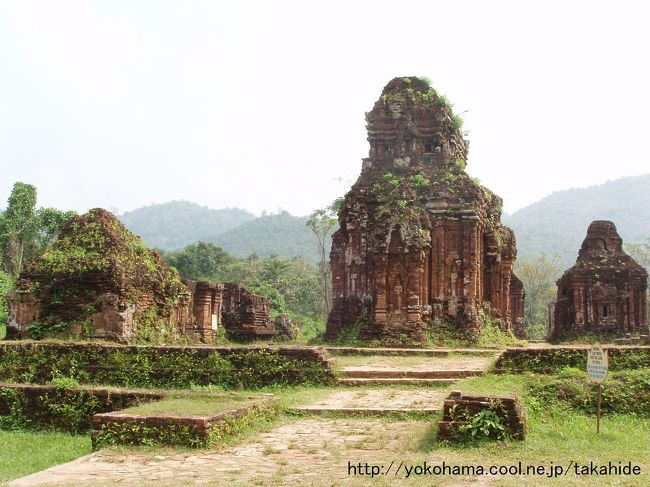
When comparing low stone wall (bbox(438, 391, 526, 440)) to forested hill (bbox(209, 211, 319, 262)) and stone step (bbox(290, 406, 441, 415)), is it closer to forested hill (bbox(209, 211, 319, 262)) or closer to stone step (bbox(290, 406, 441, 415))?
stone step (bbox(290, 406, 441, 415))

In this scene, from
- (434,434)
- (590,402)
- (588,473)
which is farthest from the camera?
(590,402)

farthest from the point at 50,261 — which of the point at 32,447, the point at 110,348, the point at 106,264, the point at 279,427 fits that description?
the point at 279,427

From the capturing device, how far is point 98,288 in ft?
53.9

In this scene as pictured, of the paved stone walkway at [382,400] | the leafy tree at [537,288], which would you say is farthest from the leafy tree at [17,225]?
the leafy tree at [537,288]

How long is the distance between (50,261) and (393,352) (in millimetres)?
8502

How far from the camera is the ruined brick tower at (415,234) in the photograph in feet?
65.7

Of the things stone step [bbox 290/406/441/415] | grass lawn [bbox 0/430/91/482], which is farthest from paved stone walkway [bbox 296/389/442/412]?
grass lawn [bbox 0/430/91/482]

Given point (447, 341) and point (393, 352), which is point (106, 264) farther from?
point (447, 341)

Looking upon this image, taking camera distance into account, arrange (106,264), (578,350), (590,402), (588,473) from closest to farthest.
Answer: (588,473)
(590,402)
(578,350)
(106,264)

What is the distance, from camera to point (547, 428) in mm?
8922

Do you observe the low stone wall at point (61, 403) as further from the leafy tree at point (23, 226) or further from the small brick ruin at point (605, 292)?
the leafy tree at point (23, 226)

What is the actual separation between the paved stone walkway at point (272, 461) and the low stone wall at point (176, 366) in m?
3.07

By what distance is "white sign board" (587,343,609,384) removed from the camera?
894 cm

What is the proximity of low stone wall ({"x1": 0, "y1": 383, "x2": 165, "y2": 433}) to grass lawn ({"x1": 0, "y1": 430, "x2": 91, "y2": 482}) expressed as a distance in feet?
1.02
